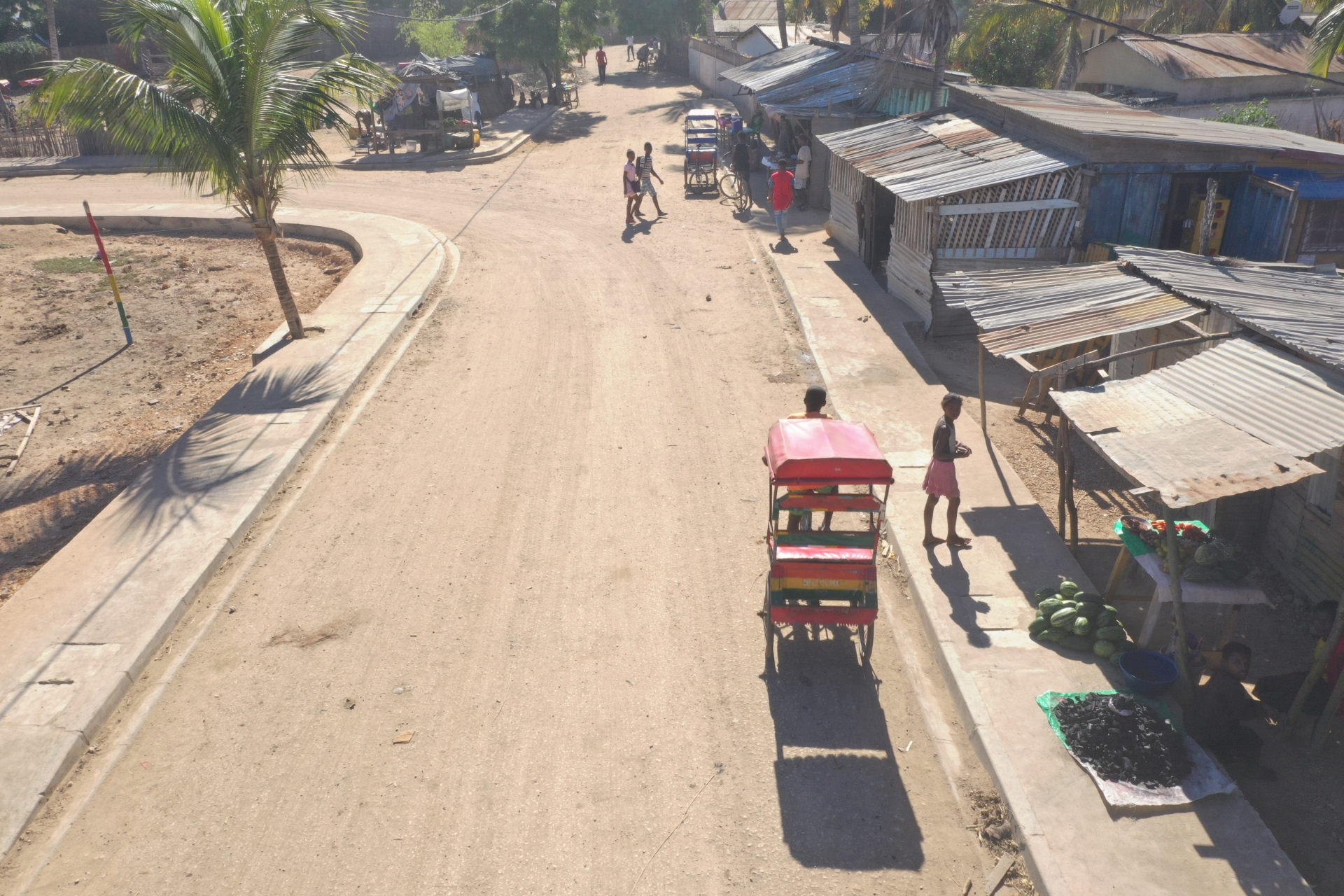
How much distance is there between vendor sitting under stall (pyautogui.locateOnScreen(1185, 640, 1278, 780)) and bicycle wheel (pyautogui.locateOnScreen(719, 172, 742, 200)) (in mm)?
19269

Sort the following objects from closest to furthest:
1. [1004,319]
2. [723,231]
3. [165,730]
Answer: [165,730], [1004,319], [723,231]

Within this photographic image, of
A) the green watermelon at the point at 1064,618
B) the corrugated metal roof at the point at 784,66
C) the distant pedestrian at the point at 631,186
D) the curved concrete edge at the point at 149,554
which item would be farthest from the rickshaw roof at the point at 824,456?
the corrugated metal roof at the point at 784,66

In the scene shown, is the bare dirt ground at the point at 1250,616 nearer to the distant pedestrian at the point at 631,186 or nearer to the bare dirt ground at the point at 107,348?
the distant pedestrian at the point at 631,186

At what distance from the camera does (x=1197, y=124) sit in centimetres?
1448

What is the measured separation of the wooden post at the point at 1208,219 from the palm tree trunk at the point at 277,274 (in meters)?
13.3

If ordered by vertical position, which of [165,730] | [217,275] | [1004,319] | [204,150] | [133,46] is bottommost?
[165,730]

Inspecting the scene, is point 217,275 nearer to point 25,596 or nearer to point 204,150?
point 204,150

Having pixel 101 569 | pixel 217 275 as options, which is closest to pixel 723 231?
pixel 217 275

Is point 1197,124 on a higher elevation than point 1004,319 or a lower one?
higher

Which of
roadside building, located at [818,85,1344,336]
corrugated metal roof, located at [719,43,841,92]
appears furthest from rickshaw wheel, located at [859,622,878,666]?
corrugated metal roof, located at [719,43,841,92]

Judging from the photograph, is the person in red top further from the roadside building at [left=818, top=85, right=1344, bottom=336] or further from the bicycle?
the roadside building at [left=818, top=85, right=1344, bottom=336]

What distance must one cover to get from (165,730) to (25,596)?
2.65m

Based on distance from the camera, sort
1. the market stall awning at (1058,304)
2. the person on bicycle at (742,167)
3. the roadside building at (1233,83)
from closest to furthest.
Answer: the market stall awning at (1058,304) → the roadside building at (1233,83) → the person on bicycle at (742,167)

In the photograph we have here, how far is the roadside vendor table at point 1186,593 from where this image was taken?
664 cm
